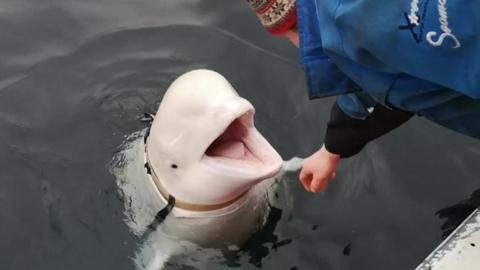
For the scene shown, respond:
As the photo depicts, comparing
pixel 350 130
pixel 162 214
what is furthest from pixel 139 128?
pixel 350 130

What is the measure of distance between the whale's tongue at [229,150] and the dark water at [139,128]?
0.72m

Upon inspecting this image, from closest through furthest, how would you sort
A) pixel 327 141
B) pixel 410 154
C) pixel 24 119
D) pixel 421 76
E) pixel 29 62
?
pixel 421 76 → pixel 327 141 → pixel 410 154 → pixel 24 119 → pixel 29 62

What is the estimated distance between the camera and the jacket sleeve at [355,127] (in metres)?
3.40

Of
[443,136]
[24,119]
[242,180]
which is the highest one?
[242,180]

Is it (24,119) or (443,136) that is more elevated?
(443,136)

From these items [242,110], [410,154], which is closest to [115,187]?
[242,110]

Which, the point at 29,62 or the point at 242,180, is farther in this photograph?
the point at 29,62

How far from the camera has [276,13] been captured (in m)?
2.82

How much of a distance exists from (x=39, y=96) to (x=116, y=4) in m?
1.04

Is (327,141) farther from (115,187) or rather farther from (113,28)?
(113,28)

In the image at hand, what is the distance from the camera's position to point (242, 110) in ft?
10.8

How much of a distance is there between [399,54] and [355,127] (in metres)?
0.80

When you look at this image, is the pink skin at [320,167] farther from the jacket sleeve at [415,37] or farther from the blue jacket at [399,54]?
the jacket sleeve at [415,37]

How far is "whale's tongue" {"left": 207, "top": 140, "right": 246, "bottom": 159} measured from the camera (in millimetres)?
3531
